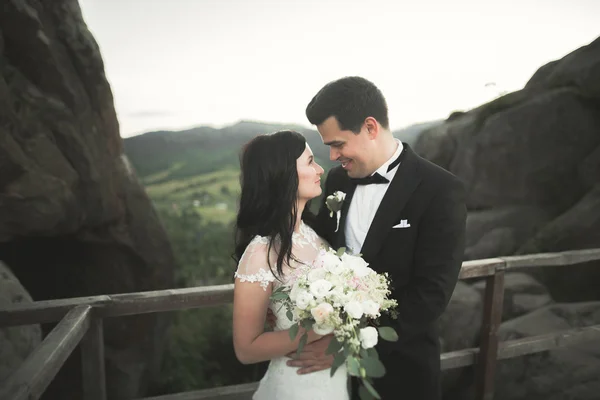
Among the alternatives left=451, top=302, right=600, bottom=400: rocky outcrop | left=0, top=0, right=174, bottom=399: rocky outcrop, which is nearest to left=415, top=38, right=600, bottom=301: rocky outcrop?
left=451, top=302, right=600, bottom=400: rocky outcrop

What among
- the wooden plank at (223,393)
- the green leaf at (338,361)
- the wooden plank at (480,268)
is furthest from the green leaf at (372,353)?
the wooden plank at (480,268)

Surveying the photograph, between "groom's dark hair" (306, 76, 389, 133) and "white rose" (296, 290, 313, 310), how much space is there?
0.99m

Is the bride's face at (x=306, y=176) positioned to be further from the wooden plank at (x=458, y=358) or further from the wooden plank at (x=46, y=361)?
the wooden plank at (x=458, y=358)

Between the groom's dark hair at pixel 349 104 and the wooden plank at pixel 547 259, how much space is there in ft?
4.91

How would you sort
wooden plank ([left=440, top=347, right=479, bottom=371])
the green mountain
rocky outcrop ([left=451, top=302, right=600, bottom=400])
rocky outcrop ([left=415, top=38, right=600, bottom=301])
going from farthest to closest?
1. the green mountain
2. rocky outcrop ([left=415, top=38, right=600, bottom=301])
3. rocky outcrop ([left=451, top=302, right=600, bottom=400])
4. wooden plank ([left=440, top=347, right=479, bottom=371])

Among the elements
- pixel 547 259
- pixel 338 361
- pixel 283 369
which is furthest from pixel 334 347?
pixel 547 259

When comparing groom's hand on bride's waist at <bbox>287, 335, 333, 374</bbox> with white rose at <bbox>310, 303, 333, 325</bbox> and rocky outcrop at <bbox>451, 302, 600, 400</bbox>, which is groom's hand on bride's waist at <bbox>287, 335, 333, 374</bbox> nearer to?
white rose at <bbox>310, 303, 333, 325</bbox>

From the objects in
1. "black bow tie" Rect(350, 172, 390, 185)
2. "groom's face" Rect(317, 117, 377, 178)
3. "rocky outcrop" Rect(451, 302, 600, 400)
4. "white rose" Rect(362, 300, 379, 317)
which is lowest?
"rocky outcrop" Rect(451, 302, 600, 400)

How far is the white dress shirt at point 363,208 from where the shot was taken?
222cm

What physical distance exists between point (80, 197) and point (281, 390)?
3.60 m

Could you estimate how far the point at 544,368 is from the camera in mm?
3816

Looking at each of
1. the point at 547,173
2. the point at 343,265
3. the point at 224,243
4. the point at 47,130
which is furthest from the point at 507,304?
the point at 224,243

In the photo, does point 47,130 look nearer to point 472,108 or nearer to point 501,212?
point 501,212

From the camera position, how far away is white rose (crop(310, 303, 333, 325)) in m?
1.43
